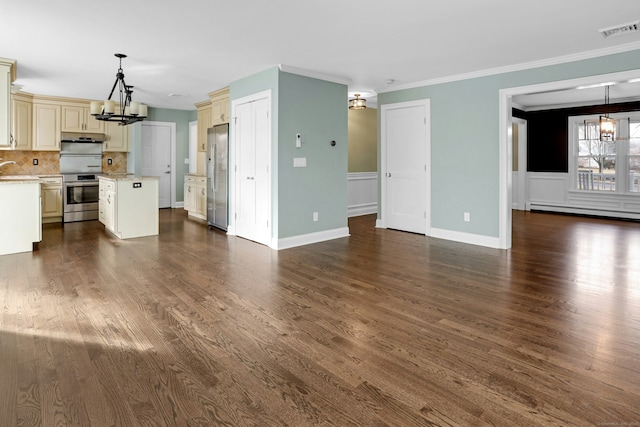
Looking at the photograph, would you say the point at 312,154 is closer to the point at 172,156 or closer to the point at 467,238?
the point at 467,238

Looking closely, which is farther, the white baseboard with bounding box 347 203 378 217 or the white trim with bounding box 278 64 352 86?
the white baseboard with bounding box 347 203 378 217

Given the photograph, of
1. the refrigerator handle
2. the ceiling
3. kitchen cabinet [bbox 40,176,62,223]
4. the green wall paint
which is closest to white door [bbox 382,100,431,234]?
the ceiling

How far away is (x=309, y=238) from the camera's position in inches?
228

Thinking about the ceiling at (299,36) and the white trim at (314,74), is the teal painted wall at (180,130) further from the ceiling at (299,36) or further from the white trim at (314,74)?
the white trim at (314,74)

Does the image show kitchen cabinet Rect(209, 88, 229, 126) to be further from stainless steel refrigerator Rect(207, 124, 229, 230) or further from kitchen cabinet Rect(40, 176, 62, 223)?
kitchen cabinet Rect(40, 176, 62, 223)

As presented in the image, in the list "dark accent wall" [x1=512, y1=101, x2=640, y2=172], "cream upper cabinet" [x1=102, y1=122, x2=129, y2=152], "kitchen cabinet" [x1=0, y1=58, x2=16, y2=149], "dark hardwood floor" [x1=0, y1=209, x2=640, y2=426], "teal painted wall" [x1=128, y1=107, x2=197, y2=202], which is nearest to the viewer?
"dark hardwood floor" [x1=0, y1=209, x2=640, y2=426]

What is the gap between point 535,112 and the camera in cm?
969

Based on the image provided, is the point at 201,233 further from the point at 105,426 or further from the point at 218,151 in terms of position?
the point at 105,426

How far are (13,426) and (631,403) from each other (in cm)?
278

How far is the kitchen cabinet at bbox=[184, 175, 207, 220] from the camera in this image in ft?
26.1

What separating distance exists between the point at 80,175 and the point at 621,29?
8.64 metres

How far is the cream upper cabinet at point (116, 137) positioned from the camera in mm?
8352

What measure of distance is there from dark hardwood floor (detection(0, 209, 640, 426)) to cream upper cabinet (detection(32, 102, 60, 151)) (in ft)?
11.5

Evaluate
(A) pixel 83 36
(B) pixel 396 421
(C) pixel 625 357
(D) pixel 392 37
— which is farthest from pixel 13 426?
(D) pixel 392 37
